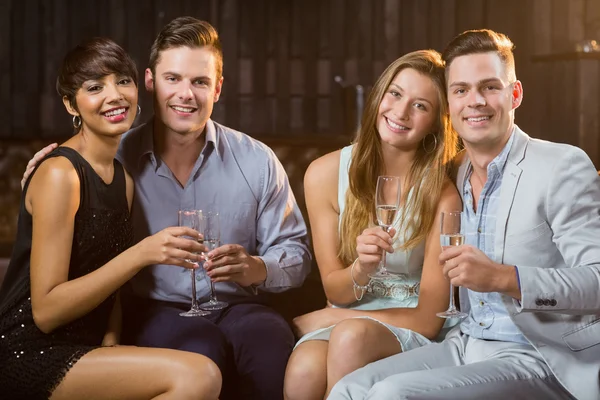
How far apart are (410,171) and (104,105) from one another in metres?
0.94

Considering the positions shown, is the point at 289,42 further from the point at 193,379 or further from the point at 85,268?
the point at 193,379

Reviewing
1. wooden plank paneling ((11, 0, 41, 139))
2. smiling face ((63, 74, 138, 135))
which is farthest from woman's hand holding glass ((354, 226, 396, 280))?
wooden plank paneling ((11, 0, 41, 139))

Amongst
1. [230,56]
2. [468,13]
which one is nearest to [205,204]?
[230,56]

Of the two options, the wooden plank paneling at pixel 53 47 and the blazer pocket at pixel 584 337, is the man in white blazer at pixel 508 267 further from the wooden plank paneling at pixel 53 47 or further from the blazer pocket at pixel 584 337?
the wooden plank paneling at pixel 53 47

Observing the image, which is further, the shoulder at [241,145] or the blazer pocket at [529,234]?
the shoulder at [241,145]

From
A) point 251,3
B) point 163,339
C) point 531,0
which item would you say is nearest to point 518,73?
point 531,0

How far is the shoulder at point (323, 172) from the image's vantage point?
270 centimetres

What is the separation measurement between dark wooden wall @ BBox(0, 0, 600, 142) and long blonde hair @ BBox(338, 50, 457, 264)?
3.78 meters

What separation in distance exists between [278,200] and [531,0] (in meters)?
4.54

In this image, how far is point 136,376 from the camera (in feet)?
7.22

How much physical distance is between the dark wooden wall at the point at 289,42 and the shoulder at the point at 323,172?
3.72m

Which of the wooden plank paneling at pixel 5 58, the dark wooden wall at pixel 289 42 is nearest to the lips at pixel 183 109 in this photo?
the dark wooden wall at pixel 289 42

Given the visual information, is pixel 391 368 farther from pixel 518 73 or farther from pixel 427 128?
pixel 518 73

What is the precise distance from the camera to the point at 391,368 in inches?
87.1
